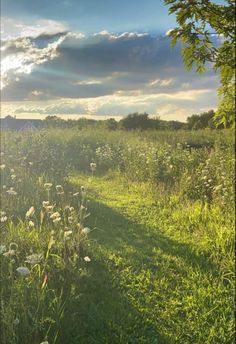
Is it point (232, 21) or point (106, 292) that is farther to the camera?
point (106, 292)

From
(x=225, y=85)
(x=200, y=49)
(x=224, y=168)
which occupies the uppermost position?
(x=200, y=49)

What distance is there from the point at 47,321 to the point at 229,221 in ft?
12.4

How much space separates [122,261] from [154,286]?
2.26ft

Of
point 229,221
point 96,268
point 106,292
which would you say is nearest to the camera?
point 106,292

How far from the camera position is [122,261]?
17.8 feet

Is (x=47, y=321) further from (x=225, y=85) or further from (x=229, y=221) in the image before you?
(x=229, y=221)

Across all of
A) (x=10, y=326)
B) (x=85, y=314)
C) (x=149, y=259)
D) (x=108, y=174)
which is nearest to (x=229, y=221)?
(x=149, y=259)

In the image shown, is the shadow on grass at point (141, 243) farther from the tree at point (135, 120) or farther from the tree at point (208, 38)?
the tree at point (135, 120)

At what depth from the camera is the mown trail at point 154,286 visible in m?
4.00

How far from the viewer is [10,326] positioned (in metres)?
3.37

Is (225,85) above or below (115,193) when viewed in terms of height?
above

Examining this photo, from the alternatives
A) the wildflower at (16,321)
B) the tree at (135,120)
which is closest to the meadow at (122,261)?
the wildflower at (16,321)

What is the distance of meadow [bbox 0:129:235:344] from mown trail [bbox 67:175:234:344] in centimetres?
1

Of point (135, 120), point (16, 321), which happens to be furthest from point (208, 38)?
point (135, 120)
